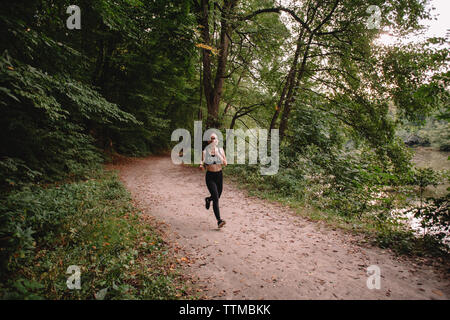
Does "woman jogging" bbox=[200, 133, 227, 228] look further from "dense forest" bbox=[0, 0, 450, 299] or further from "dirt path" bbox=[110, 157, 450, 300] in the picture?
"dense forest" bbox=[0, 0, 450, 299]

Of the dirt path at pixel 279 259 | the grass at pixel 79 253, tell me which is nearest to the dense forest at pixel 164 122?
the grass at pixel 79 253

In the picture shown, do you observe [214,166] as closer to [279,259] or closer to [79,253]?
[279,259]

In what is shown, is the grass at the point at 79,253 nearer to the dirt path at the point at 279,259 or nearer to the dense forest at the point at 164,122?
the dense forest at the point at 164,122

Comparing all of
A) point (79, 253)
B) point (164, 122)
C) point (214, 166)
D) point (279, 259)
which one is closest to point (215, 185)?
point (214, 166)

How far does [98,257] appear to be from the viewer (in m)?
3.80

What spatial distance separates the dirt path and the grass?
2.07 ft

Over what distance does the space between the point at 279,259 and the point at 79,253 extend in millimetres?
3918

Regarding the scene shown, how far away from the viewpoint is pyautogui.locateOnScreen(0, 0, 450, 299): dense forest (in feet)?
12.6

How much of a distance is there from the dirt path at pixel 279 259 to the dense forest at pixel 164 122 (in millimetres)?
680

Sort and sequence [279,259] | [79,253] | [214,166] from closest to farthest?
1. [79,253]
2. [279,259]
3. [214,166]

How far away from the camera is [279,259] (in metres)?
4.31
